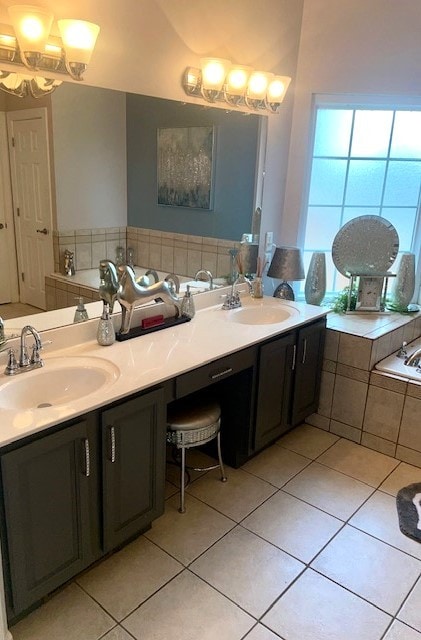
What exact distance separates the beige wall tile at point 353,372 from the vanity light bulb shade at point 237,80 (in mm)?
1640

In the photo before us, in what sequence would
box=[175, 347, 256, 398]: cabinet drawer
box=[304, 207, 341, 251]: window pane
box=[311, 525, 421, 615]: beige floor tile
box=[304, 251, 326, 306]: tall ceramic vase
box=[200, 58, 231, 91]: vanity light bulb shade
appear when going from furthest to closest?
box=[304, 207, 341, 251]: window pane
box=[304, 251, 326, 306]: tall ceramic vase
box=[200, 58, 231, 91]: vanity light bulb shade
box=[175, 347, 256, 398]: cabinet drawer
box=[311, 525, 421, 615]: beige floor tile

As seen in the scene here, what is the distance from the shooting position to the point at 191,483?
2.42 metres

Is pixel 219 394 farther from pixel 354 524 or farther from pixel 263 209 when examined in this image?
pixel 263 209

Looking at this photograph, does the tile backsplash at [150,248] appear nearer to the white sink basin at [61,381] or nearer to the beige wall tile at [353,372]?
the white sink basin at [61,381]

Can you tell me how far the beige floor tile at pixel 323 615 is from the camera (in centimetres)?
166

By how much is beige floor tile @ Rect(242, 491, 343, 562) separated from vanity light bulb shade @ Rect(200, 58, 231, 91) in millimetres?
2075

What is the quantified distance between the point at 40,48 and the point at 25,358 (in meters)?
1.12

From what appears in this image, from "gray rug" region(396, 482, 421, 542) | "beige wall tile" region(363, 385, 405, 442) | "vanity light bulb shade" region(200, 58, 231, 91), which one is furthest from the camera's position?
"beige wall tile" region(363, 385, 405, 442)

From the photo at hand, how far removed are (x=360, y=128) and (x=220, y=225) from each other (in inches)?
52.0

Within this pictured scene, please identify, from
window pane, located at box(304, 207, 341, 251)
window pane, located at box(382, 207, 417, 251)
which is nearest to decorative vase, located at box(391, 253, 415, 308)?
window pane, located at box(382, 207, 417, 251)

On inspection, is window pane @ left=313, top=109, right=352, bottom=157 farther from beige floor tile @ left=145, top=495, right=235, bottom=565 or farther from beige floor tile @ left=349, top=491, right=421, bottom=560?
beige floor tile @ left=145, top=495, right=235, bottom=565

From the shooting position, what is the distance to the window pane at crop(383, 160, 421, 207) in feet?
10.6

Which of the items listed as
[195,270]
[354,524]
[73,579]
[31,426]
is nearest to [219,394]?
[195,270]

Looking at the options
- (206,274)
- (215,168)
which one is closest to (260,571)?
(206,274)
